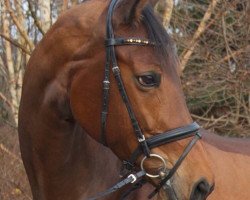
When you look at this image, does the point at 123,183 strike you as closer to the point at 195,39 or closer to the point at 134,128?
the point at 134,128

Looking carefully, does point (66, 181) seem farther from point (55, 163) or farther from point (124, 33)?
point (124, 33)

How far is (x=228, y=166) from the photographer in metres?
3.42

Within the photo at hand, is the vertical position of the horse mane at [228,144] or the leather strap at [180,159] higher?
the leather strap at [180,159]

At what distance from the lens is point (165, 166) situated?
2604mm

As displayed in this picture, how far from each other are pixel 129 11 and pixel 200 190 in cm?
87

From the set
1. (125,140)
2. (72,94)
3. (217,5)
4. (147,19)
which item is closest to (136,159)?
(125,140)

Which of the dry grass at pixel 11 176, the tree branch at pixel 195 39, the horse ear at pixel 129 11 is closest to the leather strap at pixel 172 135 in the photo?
the horse ear at pixel 129 11

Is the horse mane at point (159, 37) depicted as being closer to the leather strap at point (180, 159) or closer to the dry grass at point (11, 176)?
the leather strap at point (180, 159)

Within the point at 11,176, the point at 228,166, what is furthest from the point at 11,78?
the point at 228,166

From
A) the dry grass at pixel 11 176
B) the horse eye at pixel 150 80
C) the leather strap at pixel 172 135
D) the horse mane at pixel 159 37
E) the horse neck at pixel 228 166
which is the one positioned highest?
the horse mane at pixel 159 37

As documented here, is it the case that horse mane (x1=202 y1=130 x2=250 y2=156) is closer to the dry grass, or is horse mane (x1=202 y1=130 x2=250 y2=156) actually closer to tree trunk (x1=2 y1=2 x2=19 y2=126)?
tree trunk (x1=2 y1=2 x2=19 y2=126)

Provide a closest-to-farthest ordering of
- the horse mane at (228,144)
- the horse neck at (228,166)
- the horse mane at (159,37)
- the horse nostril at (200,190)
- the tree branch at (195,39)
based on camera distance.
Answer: the horse nostril at (200,190)
the horse mane at (159,37)
the horse neck at (228,166)
the horse mane at (228,144)
the tree branch at (195,39)

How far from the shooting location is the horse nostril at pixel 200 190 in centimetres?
253

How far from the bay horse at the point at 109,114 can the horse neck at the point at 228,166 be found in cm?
9
